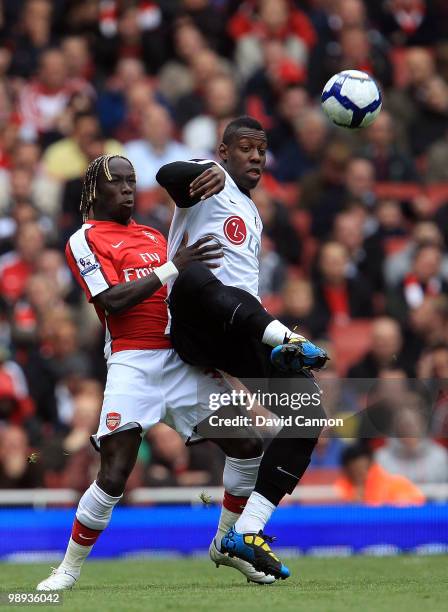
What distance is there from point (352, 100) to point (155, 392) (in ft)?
6.96

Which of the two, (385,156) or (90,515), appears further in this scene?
(385,156)

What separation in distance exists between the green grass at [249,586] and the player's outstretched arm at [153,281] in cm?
158

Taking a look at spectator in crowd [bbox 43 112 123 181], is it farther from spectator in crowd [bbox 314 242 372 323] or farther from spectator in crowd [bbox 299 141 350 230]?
spectator in crowd [bbox 314 242 372 323]

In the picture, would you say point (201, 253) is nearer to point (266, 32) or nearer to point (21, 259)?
point (21, 259)

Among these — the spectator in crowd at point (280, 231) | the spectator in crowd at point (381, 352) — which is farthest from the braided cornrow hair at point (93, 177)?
the spectator in crowd at point (280, 231)

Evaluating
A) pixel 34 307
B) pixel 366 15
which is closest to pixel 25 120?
pixel 34 307

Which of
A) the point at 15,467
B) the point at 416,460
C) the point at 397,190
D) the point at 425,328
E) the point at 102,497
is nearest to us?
the point at 102,497

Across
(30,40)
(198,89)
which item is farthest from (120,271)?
(30,40)

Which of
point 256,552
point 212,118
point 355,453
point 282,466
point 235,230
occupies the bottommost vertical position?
point 355,453

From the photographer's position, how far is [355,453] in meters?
12.0

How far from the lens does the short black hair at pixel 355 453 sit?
1202cm

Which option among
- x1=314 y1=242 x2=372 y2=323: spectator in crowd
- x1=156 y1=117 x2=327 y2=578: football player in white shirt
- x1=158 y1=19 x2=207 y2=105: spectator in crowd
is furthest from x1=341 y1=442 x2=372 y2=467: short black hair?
x1=158 y1=19 x2=207 y2=105: spectator in crowd

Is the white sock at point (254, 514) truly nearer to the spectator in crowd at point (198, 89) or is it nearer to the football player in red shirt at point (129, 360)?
the football player in red shirt at point (129, 360)

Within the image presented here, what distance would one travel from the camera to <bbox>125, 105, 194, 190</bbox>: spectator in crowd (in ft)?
50.1
